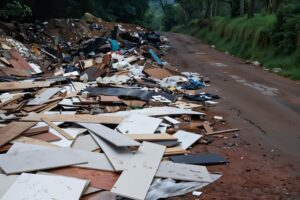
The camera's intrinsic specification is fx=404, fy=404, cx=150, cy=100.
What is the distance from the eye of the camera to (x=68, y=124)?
794 cm

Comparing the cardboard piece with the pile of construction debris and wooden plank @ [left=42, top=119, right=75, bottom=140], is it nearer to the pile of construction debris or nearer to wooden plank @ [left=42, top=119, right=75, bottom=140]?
the pile of construction debris

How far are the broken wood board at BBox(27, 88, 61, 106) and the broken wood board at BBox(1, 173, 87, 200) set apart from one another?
183 inches

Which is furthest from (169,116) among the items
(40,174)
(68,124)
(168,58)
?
(168,58)

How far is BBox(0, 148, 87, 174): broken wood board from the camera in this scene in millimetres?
5586

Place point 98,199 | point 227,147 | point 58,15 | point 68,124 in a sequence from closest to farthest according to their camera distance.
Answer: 1. point 98,199
2. point 227,147
3. point 68,124
4. point 58,15

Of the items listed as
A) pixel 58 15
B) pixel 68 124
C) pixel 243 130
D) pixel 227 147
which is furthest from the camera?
pixel 58 15

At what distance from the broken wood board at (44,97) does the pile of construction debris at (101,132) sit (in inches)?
1.0

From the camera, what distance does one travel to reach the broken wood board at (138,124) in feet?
25.1

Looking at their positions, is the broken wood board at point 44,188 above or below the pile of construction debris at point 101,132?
above

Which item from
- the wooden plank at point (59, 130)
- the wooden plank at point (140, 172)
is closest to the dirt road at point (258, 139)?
the wooden plank at point (140, 172)

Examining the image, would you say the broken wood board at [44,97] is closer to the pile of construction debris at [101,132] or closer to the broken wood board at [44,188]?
the pile of construction debris at [101,132]

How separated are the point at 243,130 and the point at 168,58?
14.3m

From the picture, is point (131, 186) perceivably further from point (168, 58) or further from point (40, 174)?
point (168, 58)

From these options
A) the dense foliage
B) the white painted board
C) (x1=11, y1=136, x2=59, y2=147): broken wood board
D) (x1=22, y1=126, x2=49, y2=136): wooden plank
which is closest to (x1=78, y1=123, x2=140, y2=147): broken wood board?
(x1=22, y1=126, x2=49, y2=136): wooden plank
